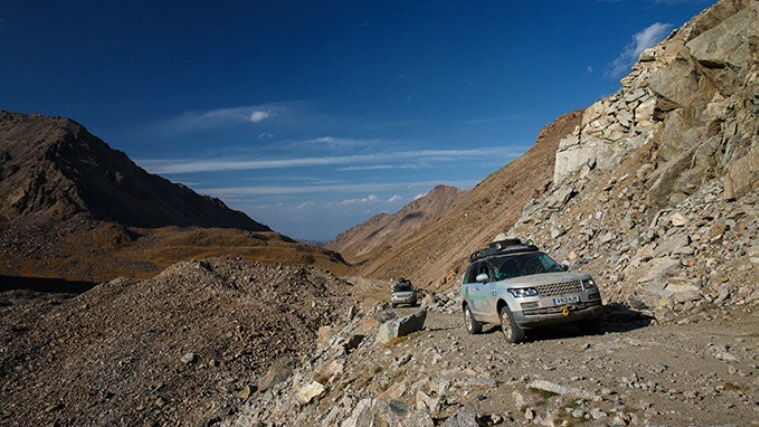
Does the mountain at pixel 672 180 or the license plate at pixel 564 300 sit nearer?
the license plate at pixel 564 300

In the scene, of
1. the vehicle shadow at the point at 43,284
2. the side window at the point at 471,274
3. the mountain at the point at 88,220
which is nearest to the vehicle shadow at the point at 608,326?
the side window at the point at 471,274

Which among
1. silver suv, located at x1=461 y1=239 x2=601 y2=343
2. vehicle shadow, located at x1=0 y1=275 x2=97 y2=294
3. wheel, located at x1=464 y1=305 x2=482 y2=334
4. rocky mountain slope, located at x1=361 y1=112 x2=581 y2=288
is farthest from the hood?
vehicle shadow, located at x1=0 y1=275 x2=97 y2=294

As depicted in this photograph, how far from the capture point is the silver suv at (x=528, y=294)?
9250 mm

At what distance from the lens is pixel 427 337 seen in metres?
11.8

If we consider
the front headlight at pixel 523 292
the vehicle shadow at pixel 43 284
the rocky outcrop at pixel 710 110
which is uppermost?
the rocky outcrop at pixel 710 110

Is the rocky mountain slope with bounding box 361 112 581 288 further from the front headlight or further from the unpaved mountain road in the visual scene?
the front headlight

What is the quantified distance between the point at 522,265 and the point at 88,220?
111 meters

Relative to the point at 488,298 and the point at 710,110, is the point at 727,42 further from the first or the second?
the point at 488,298

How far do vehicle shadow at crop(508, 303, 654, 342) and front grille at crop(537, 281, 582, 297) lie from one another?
1089 mm

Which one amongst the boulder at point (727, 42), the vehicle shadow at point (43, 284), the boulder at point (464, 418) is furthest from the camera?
the vehicle shadow at point (43, 284)

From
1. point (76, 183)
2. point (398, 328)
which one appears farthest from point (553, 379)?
point (76, 183)

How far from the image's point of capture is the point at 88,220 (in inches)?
3949

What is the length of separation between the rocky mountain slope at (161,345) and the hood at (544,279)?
31.6 ft

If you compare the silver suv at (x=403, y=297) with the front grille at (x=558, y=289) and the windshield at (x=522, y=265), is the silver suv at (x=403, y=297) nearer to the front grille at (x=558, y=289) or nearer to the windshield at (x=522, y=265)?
the windshield at (x=522, y=265)
